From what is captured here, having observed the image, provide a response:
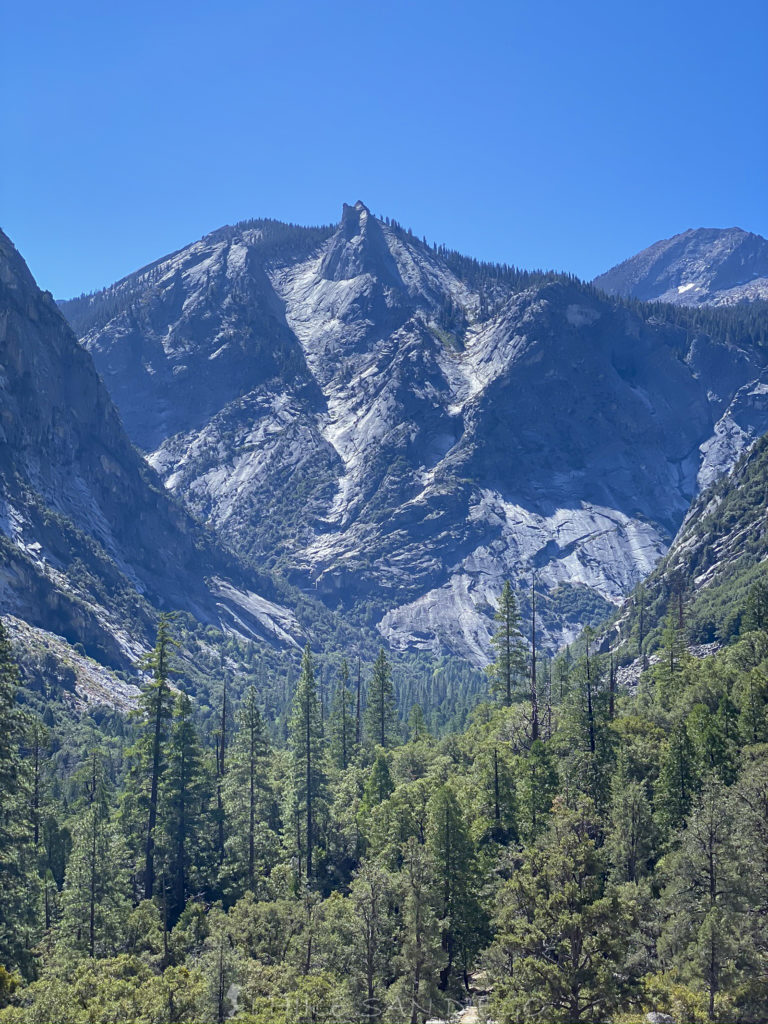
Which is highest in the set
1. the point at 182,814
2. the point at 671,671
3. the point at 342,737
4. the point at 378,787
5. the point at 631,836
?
the point at 671,671

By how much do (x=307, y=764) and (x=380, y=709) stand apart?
26798 mm

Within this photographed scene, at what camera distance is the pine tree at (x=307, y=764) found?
222 ft

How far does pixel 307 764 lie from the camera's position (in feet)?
227

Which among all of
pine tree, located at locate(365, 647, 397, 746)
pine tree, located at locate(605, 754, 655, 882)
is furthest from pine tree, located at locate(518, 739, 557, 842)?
pine tree, located at locate(365, 647, 397, 746)

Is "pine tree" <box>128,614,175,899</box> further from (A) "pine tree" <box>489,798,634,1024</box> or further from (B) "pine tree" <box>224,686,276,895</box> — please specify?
(A) "pine tree" <box>489,798,634,1024</box>

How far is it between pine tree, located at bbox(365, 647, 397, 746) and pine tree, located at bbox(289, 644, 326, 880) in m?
22.2

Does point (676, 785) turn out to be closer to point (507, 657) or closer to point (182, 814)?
point (182, 814)

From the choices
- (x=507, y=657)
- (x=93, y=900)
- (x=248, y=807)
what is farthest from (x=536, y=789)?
(x=507, y=657)

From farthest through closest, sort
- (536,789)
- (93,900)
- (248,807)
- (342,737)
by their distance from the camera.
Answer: (342,737)
(248,807)
(536,789)
(93,900)

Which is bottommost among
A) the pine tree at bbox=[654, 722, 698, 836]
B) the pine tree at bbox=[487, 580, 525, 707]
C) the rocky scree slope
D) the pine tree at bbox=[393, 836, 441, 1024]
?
the pine tree at bbox=[393, 836, 441, 1024]

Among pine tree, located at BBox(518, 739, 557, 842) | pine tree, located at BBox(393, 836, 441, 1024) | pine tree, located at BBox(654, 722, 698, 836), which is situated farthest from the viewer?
pine tree, located at BBox(518, 739, 557, 842)

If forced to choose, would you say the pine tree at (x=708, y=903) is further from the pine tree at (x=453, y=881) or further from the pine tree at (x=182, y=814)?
the pine tree at (x=182, y=814)

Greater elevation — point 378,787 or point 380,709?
point 380,709

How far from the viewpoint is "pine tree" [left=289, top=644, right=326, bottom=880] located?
6769 cm
